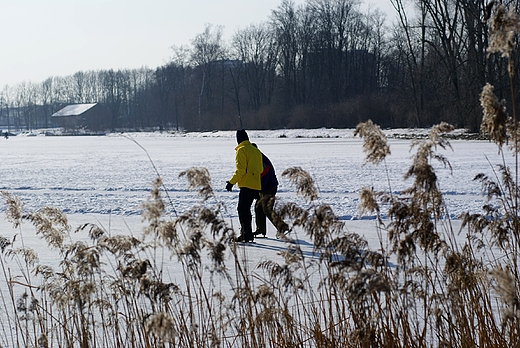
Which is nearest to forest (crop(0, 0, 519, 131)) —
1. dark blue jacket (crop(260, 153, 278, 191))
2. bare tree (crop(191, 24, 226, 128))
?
bare tree (crop(191, 24, 226, 128))

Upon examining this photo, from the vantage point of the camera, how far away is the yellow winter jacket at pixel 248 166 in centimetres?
901

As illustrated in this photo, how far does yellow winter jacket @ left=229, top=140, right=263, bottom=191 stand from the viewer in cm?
901

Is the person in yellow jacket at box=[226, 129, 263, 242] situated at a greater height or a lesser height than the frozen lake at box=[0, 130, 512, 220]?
greater

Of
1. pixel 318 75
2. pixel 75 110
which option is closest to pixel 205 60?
pixel 318 75

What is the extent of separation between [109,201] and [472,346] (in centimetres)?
1188

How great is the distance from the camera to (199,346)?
12.4 ft

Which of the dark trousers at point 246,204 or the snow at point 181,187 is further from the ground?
the dark trousers at point 246,204

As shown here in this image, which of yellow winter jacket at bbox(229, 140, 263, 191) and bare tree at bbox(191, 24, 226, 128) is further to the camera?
bare tree at bbox(191, 24, 226, 128)

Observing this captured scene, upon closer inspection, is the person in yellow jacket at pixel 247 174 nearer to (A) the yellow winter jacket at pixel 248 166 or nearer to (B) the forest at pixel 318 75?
(A) the yellow winter jacket at pixel 248 166

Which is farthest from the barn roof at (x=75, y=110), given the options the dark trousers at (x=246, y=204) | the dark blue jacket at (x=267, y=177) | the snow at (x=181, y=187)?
the dark trousers at (x=246, y=204)

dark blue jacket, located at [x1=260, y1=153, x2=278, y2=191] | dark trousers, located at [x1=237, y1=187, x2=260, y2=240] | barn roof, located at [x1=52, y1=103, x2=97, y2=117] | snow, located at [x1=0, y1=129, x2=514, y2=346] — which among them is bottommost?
snow, located at [x1=0, y1=129, x2=514, y2=346]

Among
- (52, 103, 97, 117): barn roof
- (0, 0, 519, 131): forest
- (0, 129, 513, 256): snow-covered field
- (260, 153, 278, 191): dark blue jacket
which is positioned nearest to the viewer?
(260, 153, 278, 191): dark blue jacket

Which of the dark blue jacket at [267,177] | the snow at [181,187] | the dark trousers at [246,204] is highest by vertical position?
the dark blue jacket at [267,177]

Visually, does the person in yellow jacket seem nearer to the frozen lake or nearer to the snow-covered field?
the frozen lake
